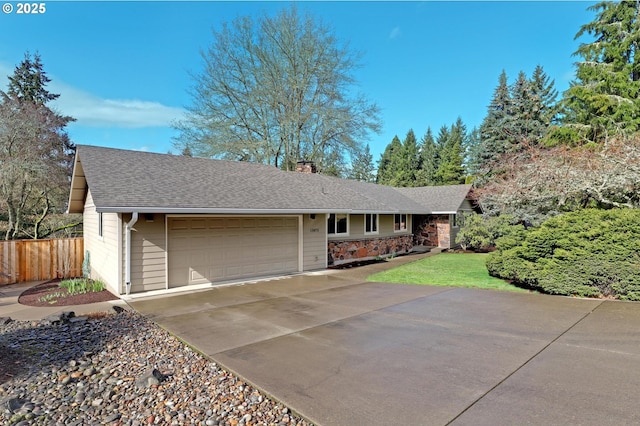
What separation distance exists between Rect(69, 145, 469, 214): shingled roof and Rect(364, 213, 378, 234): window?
0.65 metres

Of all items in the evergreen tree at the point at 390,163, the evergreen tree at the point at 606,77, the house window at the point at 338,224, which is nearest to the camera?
the house window at the point at 338,224

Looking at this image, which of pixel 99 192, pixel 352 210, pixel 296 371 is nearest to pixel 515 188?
pixel 352 210

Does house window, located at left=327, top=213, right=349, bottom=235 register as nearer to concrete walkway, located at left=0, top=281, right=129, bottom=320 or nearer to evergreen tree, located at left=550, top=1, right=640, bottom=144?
concrete walkway, located at left=0, top=281, right=129, bottom=320

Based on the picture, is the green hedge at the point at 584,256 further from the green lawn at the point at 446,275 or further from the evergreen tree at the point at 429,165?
the evergreen tree at the point at 429,165

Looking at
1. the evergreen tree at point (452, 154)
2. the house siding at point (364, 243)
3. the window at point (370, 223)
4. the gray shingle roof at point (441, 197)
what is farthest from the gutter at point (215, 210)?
the evergreen tree at point (452, 154)

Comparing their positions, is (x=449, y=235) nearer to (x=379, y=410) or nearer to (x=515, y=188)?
(x=515, y=188)

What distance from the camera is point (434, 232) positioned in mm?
19469

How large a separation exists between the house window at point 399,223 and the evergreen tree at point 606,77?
9.11 metres

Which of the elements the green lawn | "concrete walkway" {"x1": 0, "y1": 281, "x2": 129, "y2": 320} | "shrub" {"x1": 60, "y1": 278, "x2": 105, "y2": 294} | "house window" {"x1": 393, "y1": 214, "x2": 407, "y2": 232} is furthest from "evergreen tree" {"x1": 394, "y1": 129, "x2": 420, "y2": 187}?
"concrete walkway" {"x1": 0, "y1": 281, "x2": 129, "y2": 320}

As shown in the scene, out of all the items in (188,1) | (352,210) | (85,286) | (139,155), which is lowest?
(85,286)

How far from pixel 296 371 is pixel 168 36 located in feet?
50.2

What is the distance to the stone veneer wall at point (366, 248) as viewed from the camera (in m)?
13.5

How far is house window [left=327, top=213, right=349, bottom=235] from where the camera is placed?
13516 mm

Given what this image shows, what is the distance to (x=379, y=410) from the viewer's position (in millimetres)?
3102
